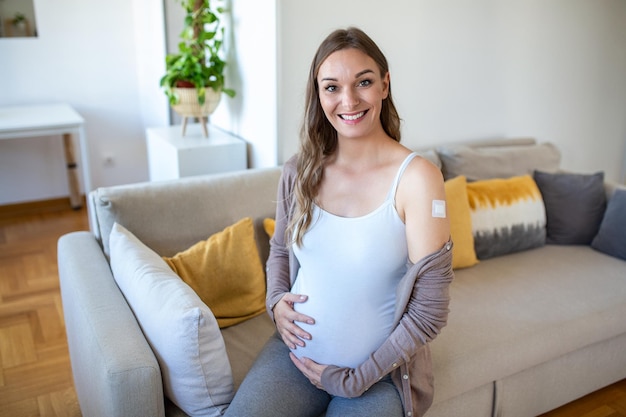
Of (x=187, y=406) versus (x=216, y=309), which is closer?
(x=187, y=406)

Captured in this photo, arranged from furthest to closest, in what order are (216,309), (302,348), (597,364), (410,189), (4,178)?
1. (4,178)
2. (597,364)
3. (216,309)
4. (302,348)
5. (410,189)

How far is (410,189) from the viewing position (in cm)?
135

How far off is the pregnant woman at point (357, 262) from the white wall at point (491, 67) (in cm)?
94

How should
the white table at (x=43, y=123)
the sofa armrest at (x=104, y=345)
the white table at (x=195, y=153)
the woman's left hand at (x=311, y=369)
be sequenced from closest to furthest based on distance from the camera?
the sofa armrest at (x=104, y=345)
the woman's left hand at (x=311, y=369)
the white table at (x=195, y=153)
the white table at (x=43, y=123)

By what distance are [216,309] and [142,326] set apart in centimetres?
36

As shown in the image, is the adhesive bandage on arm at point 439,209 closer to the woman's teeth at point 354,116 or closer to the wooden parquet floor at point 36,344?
the woman's teeth at point 354,116

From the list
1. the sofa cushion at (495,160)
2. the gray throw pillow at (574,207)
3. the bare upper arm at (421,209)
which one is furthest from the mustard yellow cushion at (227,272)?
the gray throw pillow at (574,207)

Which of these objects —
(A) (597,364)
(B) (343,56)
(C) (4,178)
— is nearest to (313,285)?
(B) (343,56)

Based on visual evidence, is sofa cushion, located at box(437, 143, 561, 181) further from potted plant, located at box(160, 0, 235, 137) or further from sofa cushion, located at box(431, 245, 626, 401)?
potted plant, located at box(160, 0, 235, 137)

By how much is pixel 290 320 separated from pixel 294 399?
7.5 inches

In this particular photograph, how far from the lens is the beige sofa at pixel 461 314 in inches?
64.3

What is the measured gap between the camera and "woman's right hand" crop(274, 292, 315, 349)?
146 centimetres

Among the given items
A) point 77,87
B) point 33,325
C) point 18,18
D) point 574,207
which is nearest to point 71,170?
point 77,87

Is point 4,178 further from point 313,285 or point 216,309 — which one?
point 313,285
